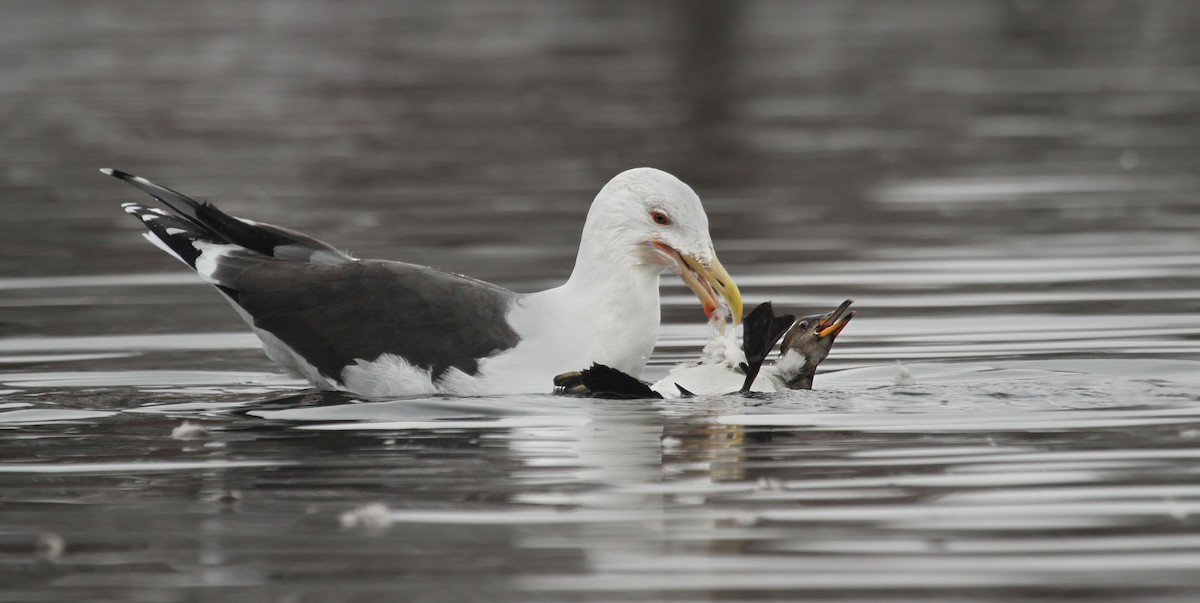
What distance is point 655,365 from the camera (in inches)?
424

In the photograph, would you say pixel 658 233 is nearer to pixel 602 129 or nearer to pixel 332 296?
pixel 332 296

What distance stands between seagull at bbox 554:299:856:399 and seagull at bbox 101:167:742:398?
0.51 feet

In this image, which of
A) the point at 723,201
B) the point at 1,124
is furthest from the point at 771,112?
the point at 1,124

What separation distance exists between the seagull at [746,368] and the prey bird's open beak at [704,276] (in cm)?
15

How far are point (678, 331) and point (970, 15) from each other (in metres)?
35.3

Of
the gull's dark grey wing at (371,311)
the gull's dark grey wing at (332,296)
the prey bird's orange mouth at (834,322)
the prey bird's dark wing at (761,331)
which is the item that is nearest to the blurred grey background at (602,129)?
the gull's dark grey wing at (332,296)

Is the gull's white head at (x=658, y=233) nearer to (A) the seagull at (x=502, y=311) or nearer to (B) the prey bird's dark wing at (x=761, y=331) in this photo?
(A) the seagull at (x=502, y=311)

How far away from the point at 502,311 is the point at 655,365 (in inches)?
57.5

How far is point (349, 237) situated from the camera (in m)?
16.3

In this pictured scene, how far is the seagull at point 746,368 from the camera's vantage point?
9.28 meters

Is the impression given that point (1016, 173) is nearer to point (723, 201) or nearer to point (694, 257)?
point (723, 201)

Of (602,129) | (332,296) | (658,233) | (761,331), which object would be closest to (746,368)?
(761,331)

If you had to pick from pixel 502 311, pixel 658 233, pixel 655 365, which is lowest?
pixel 655 365

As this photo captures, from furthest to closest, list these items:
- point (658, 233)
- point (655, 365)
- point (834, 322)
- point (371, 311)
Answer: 1. point (655, 365)
2. point (371, 311)
3. point (834, 322)
4. point (658, 233)
